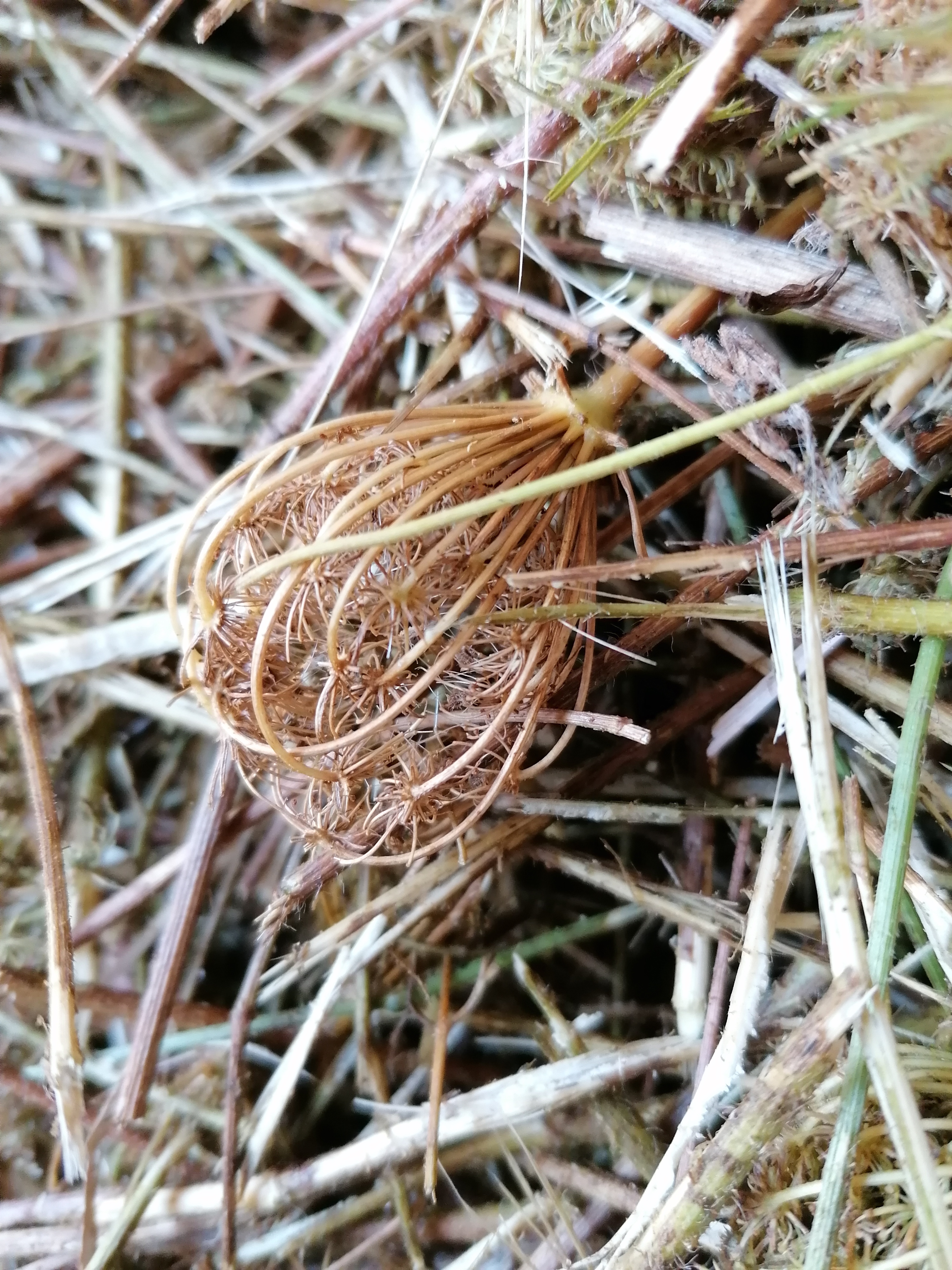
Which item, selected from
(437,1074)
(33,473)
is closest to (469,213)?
(33,473)

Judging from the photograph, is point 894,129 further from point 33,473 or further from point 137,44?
point 33,473

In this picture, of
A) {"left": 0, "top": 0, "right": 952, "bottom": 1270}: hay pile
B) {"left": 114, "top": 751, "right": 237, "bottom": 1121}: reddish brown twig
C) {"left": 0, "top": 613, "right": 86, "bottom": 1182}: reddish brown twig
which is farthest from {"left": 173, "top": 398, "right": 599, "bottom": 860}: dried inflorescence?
{"left": 0, "top": 613, "right": 86, "bottom": 1182}: reddish brown twig

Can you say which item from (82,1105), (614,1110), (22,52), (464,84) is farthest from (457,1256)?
(22,52)

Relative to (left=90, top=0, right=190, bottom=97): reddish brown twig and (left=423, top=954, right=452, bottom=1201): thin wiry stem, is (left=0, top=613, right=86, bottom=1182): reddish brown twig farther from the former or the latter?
(left=90, top=0, right=190, bottom=97): reddish brown twig

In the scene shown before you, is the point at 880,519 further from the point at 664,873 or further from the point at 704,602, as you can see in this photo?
the point at 664,873

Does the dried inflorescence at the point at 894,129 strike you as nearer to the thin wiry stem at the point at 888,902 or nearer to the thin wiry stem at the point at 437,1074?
the thin wiry stem at the point at 888,902
